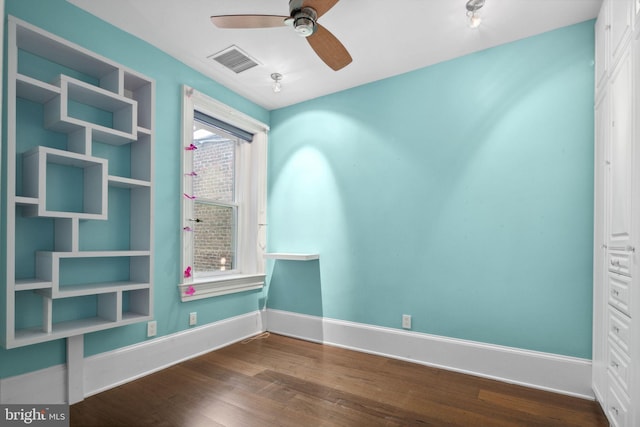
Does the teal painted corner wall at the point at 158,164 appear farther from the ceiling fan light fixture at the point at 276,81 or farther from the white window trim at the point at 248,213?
the ceiling fan light fixture at the point at 276,81

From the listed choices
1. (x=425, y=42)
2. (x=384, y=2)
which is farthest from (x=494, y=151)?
(x=384, y=2)

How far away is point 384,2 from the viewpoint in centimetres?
209

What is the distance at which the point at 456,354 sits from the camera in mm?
2566

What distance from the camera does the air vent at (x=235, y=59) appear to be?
Answer: 2.63 m

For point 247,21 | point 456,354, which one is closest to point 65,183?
point 247,21

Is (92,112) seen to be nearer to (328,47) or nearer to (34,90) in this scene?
(34,90)

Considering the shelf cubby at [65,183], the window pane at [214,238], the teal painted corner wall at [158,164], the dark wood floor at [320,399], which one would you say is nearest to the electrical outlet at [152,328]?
the teal painted corner wall at [158,164]

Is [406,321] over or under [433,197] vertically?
under

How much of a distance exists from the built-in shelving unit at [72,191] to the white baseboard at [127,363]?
0.29 meters

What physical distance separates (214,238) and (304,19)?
7.34 feet

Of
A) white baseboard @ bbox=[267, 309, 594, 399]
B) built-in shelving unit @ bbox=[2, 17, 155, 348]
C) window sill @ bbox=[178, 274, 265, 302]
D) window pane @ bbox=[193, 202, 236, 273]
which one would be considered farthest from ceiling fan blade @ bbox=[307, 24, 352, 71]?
white baseboard @ bbox=[267, 309, 594, 399]

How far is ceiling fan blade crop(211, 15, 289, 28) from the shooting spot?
1.83 meters

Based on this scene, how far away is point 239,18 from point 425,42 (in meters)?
1.45

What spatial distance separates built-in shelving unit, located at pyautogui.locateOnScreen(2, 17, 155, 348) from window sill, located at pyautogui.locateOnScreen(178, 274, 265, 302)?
1.49ft
